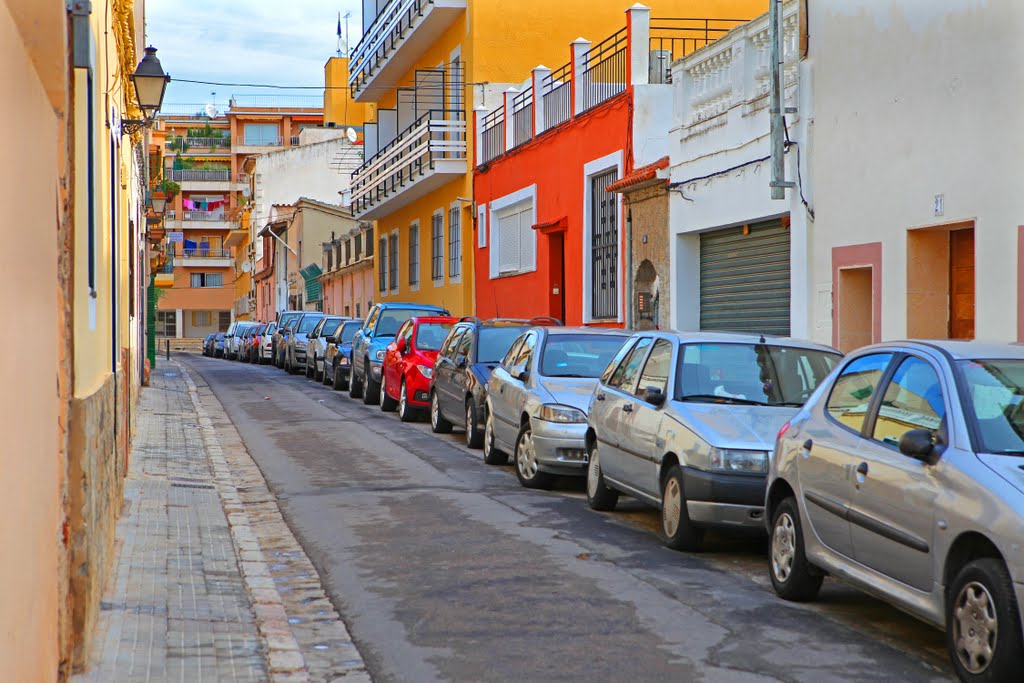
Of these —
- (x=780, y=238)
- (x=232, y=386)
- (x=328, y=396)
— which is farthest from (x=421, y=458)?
(x=232, y=386)

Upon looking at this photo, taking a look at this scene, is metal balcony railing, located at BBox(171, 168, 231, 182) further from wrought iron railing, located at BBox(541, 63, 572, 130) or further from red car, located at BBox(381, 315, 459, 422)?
red car, located at BBox(381, 315, 459, 422)

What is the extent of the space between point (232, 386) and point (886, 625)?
979 inches

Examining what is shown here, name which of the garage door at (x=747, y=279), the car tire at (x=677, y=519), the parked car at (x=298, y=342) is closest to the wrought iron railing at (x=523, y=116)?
the garage door at (x=747, y=279)

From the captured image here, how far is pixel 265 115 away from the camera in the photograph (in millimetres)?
96500

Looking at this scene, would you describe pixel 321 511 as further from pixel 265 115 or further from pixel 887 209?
pixel 265 115

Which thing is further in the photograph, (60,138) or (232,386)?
(232,386)

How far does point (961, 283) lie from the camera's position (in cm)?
1373

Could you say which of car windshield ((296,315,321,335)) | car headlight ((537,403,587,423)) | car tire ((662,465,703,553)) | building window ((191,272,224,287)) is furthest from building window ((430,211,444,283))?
building window ((191,272,224,287))

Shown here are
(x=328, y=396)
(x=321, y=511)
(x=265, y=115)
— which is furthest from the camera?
(x=265, y=115)

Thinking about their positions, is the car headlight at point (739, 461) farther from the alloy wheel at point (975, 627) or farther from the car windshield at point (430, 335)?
the car windshield at point (430, 335)

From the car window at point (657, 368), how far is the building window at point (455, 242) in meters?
22.9

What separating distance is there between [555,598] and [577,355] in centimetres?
618

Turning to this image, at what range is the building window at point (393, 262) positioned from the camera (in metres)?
41.3

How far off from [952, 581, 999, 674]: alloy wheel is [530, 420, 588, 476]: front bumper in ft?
21.8
